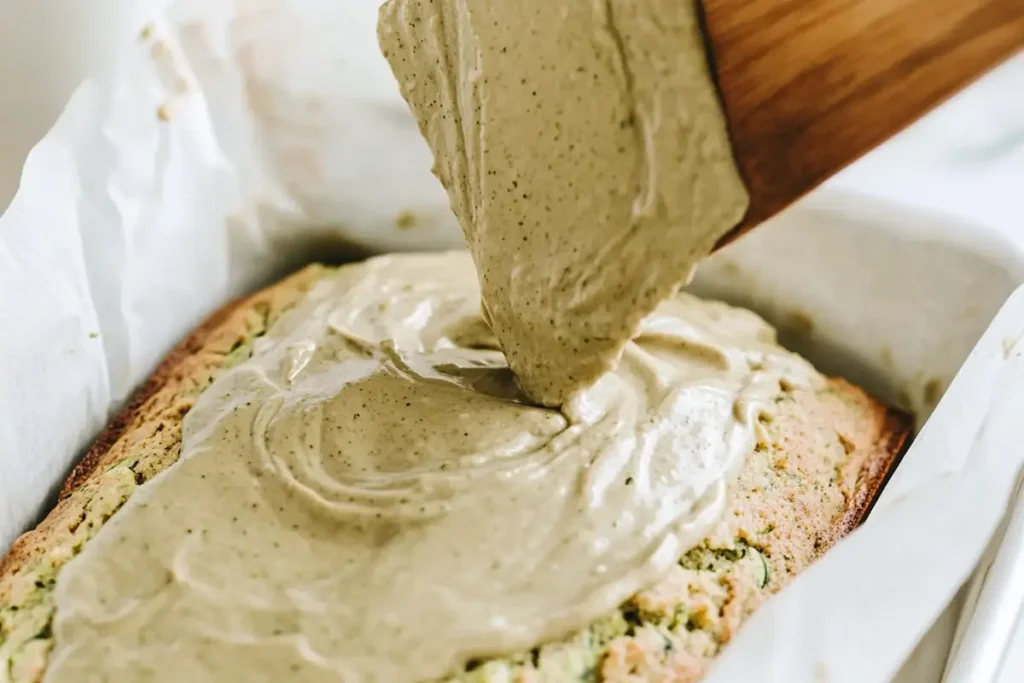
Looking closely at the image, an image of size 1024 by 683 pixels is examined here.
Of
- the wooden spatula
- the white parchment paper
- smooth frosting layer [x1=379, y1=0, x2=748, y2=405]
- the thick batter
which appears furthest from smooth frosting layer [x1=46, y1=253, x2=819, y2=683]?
the wooden spatula

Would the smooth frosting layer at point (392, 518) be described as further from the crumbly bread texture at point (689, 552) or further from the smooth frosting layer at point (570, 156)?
the smooth frosting layer at point (570, 156)

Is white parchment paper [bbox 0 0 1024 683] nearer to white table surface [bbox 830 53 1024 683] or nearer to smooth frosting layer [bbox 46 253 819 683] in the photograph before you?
white table surface [bbox 830 53 1024 683]

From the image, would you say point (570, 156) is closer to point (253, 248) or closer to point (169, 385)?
point (169, 385)

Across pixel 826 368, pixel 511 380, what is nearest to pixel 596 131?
pixel 511 380

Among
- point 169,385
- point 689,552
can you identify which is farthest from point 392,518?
point 169,385

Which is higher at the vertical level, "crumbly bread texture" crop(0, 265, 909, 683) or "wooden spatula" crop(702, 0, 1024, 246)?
"wooden spatula" crop(702, 0, 1024, 246)
